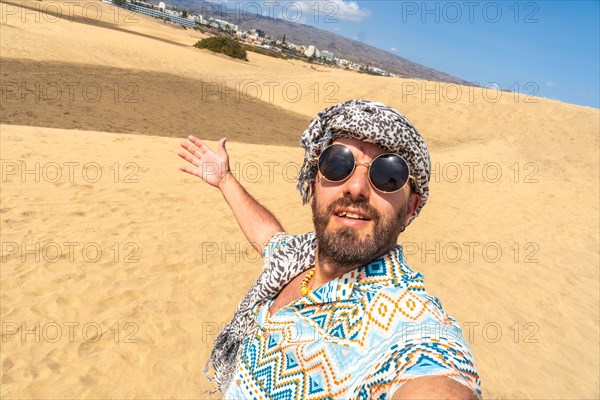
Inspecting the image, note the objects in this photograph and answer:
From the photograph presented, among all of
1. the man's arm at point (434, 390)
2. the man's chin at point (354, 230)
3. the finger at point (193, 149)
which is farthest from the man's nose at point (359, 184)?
the finger at point (193, 149)

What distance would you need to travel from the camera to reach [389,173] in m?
1.65

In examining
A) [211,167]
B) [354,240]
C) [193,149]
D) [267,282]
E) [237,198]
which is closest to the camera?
[354,240]

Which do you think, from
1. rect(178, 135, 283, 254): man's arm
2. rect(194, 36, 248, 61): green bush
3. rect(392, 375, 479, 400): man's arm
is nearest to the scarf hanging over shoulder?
rect(178, 135, 283, 254): man's arm

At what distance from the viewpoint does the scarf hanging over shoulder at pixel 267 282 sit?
1958 millimetres

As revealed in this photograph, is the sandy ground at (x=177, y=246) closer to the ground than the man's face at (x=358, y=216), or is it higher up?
closer to the ground

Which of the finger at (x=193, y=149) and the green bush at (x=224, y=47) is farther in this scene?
the green bush at (x=224, y=47)

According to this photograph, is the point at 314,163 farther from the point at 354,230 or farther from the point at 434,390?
the point at 434,390

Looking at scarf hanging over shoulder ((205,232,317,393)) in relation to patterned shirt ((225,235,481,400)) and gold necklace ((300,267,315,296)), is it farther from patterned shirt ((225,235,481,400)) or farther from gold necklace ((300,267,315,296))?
patterned shirt ((225,235,481,400))

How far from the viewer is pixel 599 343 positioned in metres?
5.77

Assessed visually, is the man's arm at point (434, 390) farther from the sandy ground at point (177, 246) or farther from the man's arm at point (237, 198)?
the sandy ground at point (177, 246)

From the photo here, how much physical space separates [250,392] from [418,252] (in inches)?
249

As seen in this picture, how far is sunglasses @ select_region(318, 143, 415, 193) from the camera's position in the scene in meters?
1.64

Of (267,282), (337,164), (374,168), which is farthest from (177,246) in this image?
(374,168)

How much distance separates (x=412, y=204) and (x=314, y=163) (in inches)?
20.4
